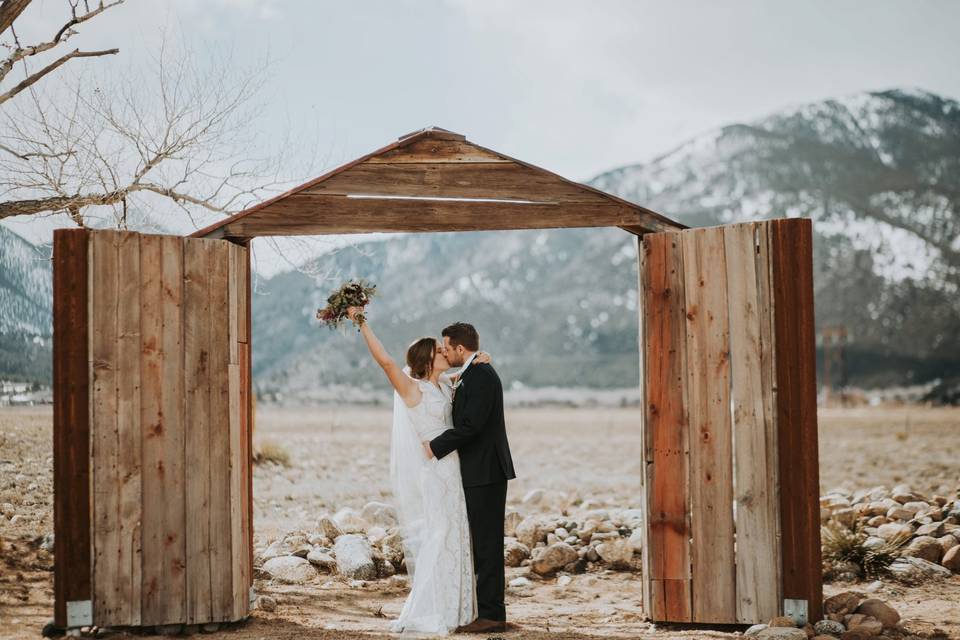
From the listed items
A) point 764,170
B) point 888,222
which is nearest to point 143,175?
point 888,222

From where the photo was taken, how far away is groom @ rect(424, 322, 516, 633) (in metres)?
6.57

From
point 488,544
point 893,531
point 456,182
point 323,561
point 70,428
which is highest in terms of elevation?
point 456,182

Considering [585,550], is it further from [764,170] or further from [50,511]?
[764,170]

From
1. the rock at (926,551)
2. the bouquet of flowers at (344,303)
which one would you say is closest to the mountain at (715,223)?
the rock at (926,551)

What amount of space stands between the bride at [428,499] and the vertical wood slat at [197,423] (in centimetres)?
103

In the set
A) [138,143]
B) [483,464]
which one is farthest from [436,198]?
A: [138,143]

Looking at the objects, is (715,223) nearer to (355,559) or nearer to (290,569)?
(355,559)

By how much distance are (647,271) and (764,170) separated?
14981 centimetres

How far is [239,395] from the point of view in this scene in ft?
22.1

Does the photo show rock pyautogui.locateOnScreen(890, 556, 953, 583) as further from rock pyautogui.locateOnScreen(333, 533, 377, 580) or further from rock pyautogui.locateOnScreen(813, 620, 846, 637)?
rock pyautogui.locateOnScreen(333, 533, 377, 580)

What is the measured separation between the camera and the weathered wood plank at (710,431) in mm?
6398

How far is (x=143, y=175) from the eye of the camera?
32.4 ft

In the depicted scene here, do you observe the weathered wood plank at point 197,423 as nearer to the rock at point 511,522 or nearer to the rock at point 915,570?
the rock at point 511,522

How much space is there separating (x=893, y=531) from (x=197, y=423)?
655 cm
